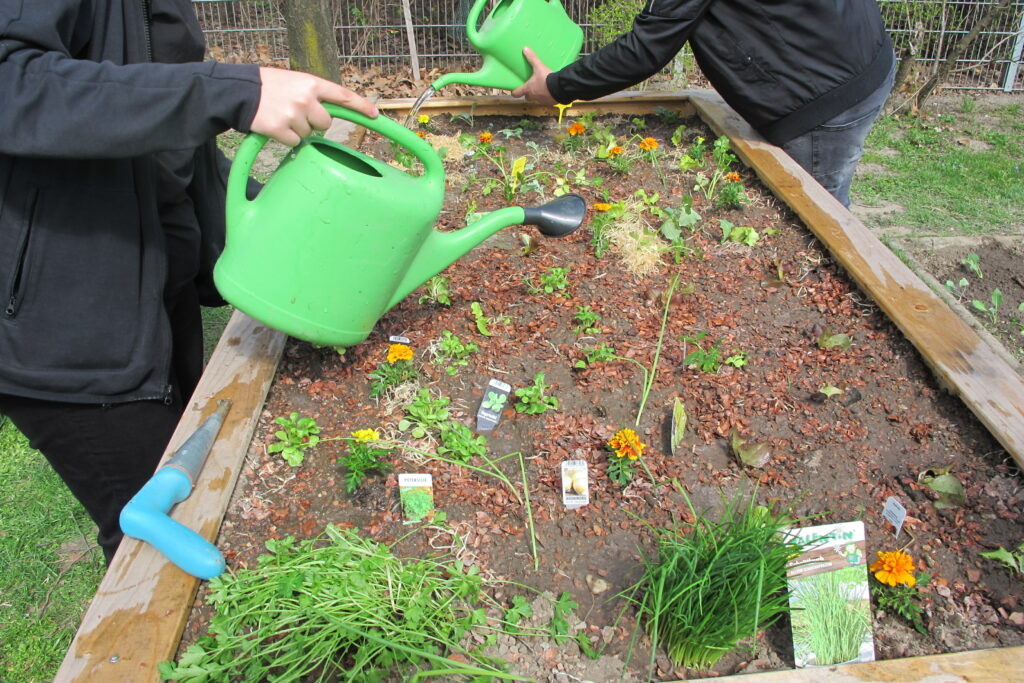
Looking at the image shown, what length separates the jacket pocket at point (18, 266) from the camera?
4.05 ft

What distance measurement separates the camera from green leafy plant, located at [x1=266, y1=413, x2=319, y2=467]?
1.53 metres

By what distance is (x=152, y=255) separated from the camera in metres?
1.39

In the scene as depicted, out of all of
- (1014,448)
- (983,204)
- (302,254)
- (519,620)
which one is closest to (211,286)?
(302,254)

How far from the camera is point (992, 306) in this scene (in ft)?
9.61

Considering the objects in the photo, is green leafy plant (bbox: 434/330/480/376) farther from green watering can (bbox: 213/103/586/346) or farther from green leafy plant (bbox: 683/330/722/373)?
→ green leafy plant (bbox: 683/330/722/373)

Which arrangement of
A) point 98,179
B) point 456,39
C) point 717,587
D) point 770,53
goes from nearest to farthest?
point 717,587
point 98,179
point 770,53
point 456,39

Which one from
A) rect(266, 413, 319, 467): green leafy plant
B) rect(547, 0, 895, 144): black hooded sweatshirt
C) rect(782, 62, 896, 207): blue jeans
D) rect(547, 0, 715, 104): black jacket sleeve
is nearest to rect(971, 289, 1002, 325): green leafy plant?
rect(782, 62, 896, 207): blue jeans

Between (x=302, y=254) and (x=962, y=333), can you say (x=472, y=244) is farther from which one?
(x=962, y=333)

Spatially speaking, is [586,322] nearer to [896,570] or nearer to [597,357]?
[597,357]

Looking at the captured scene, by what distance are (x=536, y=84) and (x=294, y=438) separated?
1675mm

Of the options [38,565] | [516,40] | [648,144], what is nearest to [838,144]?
[648,144]

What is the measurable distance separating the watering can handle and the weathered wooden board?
0.49m

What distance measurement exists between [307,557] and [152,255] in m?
0.63

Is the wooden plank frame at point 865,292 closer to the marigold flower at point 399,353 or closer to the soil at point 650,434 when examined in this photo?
the soil at point 650,434
